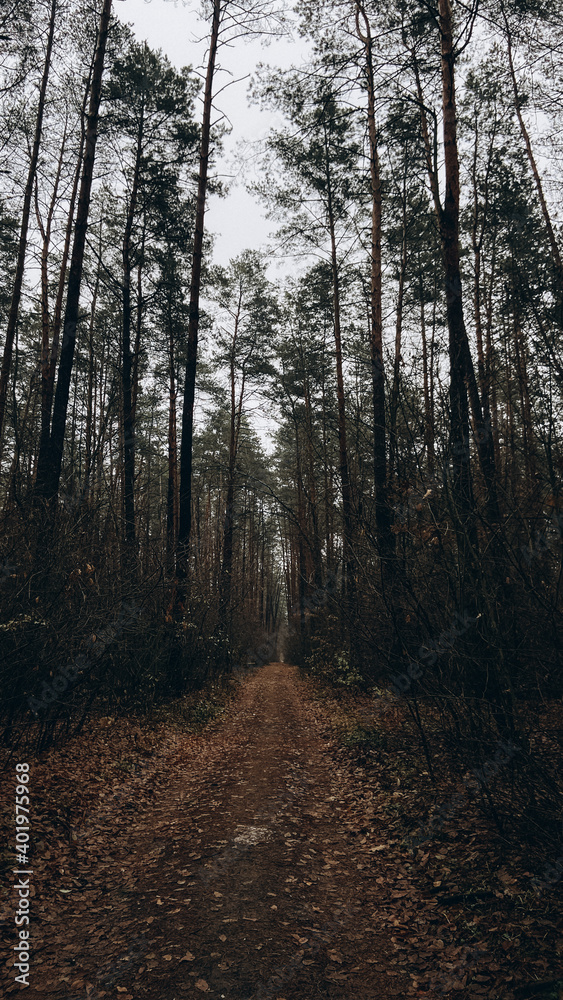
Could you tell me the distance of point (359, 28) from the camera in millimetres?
10438

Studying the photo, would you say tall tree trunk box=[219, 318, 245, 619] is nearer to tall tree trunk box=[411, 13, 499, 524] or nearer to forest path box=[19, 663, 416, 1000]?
forest path box=[19, 663, 416, 1000]

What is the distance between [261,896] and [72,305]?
8.75m

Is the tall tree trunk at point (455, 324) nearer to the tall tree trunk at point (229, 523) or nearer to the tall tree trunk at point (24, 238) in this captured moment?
the tall tree trunk at point (229, 523)

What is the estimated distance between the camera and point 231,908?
3539 mm

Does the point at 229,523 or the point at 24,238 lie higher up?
the point at 24,238

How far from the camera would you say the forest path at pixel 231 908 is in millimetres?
2865

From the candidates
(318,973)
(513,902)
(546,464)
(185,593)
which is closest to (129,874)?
(318,973)

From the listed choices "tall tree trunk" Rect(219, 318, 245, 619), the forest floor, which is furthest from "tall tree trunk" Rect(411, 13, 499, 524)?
"tall tree trunk" Rect(219, 318, 245, 619)

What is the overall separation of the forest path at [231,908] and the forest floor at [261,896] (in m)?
0.01

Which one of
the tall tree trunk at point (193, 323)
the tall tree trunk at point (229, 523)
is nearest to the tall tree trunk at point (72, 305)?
the tall tree trunk at point (193, 323)

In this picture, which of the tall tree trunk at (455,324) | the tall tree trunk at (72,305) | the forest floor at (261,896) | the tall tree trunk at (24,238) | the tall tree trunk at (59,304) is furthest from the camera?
the tall tree trunk at (24,238)

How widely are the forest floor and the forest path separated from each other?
13 mm

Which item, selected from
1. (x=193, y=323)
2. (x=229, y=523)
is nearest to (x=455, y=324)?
(x=193, y=323)

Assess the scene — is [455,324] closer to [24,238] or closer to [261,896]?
[261,896]
